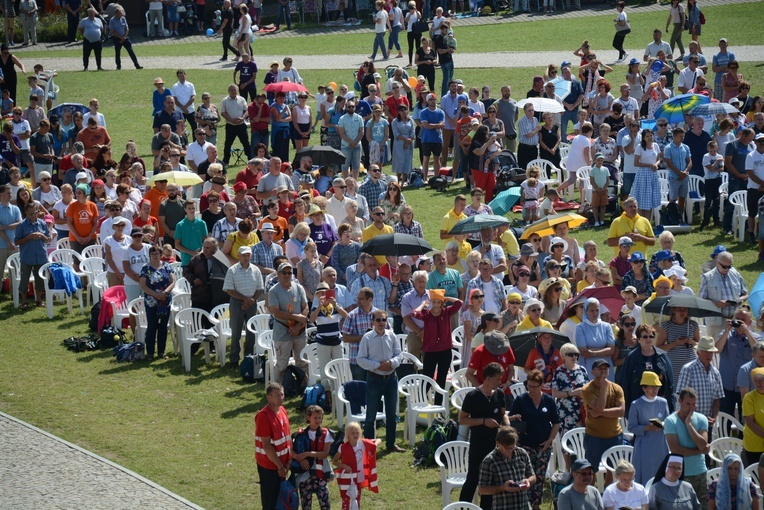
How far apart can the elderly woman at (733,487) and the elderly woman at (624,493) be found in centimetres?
69

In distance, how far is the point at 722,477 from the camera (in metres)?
10.6

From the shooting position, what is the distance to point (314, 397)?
14164mm

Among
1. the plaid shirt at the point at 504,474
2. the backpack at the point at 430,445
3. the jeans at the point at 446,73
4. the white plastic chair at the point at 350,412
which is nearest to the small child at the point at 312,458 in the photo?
the plaid shirt at the point at 504,474

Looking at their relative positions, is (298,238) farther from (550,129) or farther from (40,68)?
(40,68)

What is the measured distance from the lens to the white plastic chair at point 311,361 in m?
14.9

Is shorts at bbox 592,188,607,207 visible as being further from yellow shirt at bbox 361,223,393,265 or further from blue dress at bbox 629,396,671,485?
blue dress at bbox 629,396,671,485

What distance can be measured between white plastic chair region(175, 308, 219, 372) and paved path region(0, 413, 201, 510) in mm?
2544

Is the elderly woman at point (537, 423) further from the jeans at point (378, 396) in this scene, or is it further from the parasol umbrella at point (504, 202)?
the parasol umbrella at point (504, 202)

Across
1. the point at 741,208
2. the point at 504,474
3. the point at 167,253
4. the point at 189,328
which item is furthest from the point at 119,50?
the point at 504,474

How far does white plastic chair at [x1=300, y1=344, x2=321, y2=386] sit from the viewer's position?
14.9 metres

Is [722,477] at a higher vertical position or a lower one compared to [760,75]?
lower

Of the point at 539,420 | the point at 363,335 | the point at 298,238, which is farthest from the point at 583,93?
the point at 539,420

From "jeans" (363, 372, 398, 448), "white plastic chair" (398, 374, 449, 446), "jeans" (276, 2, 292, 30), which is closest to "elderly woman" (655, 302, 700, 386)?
"white plastic chair" (398, 374, 449, 446)

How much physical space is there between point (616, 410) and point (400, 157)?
1231cm
